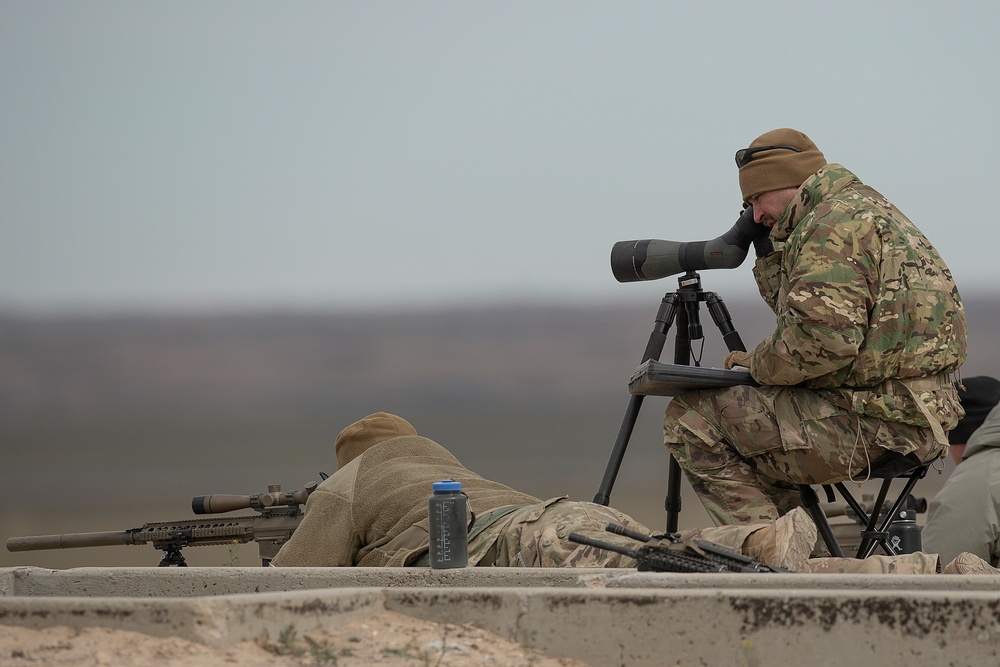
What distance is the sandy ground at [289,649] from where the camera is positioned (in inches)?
79.9

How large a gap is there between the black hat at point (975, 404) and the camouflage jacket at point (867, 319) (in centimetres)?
126

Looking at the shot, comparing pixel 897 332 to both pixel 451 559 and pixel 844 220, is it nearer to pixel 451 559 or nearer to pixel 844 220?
pixel 844 220

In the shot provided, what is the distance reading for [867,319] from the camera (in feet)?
12.0

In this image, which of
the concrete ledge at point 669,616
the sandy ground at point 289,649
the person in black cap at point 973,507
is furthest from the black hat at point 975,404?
the sandy ground at point 289,649

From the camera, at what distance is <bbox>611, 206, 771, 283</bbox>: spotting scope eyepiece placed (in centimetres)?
438

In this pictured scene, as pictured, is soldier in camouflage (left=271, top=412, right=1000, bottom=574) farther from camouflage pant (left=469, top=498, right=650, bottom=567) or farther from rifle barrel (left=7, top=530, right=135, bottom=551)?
rifle barrel (left=7, top=530, right=135, bottom=551)

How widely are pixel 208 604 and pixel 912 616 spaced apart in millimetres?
1350

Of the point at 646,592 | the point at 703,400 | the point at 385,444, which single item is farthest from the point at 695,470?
the point at 646,592

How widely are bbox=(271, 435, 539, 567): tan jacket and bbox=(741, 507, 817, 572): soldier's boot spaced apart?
3.30ft

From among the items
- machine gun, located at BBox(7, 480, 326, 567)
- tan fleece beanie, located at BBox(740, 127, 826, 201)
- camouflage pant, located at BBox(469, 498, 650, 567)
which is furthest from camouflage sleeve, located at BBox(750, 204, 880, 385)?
machine gun, located at BBox(7, 480, 326, 567)

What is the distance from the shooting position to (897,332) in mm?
3648

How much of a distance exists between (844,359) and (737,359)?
0.46m

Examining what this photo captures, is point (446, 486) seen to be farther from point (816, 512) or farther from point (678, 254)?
point (678, 254)

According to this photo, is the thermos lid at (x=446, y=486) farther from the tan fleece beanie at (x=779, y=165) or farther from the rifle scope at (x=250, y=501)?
the rifle scope at (x=250, y=501)
